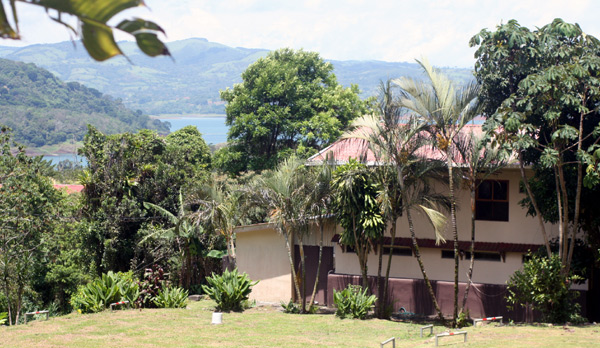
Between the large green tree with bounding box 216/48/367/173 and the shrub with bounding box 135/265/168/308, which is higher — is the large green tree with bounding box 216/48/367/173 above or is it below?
above

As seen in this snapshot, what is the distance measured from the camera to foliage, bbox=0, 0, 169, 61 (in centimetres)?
135

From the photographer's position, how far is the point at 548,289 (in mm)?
14172

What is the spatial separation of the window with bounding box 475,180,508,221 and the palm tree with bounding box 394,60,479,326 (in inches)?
111

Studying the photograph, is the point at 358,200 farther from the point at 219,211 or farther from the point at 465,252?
the point at 219,211

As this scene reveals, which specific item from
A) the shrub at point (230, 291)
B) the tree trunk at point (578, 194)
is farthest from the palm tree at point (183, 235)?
the tree trunk at point (578, 194)

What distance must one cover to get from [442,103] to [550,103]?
2.32m

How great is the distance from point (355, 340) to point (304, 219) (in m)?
4.53

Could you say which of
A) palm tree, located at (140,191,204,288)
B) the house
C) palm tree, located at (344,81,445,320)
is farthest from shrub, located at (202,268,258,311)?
palm tree, located at (344,81,445,320)

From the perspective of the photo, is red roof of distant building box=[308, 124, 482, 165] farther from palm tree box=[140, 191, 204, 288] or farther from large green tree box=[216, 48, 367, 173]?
large green tree box=[216, 48, 367, 173]

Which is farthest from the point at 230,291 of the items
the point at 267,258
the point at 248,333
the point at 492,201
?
the point at 492,201

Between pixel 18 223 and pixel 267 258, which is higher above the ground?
pixel 18 223

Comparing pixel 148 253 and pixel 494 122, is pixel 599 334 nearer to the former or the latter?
pixel 494 122

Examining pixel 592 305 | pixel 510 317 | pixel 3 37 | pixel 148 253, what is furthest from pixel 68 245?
pixel 3 37

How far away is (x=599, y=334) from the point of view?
1264cm
